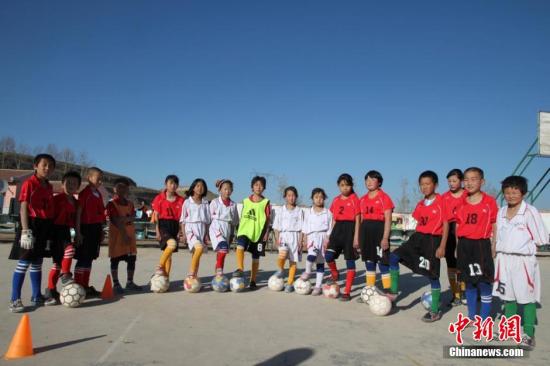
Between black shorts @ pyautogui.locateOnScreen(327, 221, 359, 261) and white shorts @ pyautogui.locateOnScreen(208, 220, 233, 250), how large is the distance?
213 centimetres

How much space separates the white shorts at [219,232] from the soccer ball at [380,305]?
3.24 meters

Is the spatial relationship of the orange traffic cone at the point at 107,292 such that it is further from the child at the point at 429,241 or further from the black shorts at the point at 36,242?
the child at the point at 429,241

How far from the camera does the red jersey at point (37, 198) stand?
19.2 feet

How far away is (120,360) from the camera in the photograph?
12.8ft

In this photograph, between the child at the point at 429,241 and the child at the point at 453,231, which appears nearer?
the child at the point at 429,241

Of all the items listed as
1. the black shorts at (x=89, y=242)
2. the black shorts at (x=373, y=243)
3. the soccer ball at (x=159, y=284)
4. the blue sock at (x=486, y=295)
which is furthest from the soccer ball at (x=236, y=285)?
the blue sock at (x=486, y=295)

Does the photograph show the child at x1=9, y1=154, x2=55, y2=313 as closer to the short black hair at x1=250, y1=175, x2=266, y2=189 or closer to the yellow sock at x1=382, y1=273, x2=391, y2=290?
the short black hair at x1=250, y1=175, x2=266, y2=189

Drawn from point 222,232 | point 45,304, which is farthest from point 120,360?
point 222,232

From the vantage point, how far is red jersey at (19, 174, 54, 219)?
5.85 m

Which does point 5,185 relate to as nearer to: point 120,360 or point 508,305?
point 120,360

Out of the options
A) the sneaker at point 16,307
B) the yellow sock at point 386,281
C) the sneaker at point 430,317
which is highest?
the yellow sock at point 386,281

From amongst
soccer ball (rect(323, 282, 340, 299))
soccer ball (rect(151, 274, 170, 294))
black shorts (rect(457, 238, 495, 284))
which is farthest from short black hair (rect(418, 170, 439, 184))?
soccer ball (rect(151, 274, 170, 294))

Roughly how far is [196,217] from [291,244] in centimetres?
205

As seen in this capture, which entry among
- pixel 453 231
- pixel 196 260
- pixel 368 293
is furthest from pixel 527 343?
pixel 196 260
